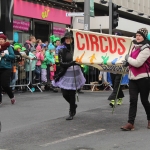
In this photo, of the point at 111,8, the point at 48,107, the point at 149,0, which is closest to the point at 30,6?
the point at 111,8

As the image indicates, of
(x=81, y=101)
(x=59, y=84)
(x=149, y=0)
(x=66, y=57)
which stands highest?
(x=149, y=0)

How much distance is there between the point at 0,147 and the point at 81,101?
232 inches

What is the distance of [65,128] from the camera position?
772 cm

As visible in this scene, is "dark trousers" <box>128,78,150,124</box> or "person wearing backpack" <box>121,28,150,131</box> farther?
"dark trousers" <box>128,78,150,124</box>

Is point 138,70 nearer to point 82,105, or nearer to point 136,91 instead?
point 136,91

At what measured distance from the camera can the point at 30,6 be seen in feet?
72.1

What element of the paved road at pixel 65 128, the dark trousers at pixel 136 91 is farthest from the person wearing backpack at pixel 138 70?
the paved road at pixel 65 128

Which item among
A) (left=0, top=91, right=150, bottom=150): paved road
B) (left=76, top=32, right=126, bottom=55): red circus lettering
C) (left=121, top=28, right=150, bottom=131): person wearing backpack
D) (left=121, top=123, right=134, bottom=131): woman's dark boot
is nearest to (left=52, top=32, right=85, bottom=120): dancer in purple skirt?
(left=76, top=32, right=126, bottom=55): red circus lettering

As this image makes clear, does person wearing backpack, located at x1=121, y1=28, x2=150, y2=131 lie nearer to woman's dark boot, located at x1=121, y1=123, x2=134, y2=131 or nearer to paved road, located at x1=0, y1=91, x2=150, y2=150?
woman's dark boot, located at x1=121, y1=123, x2=134, y2=131

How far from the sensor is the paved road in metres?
6.37

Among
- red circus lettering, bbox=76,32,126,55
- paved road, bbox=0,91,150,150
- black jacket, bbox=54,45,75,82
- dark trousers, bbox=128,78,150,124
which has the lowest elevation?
paved road, bbox=0,91,150,150

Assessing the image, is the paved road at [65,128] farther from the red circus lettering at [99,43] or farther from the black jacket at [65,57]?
the red circus lettering at [99,43]

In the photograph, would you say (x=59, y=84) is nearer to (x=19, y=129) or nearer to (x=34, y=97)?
(x=19, y=129)

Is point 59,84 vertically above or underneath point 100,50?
underneath
